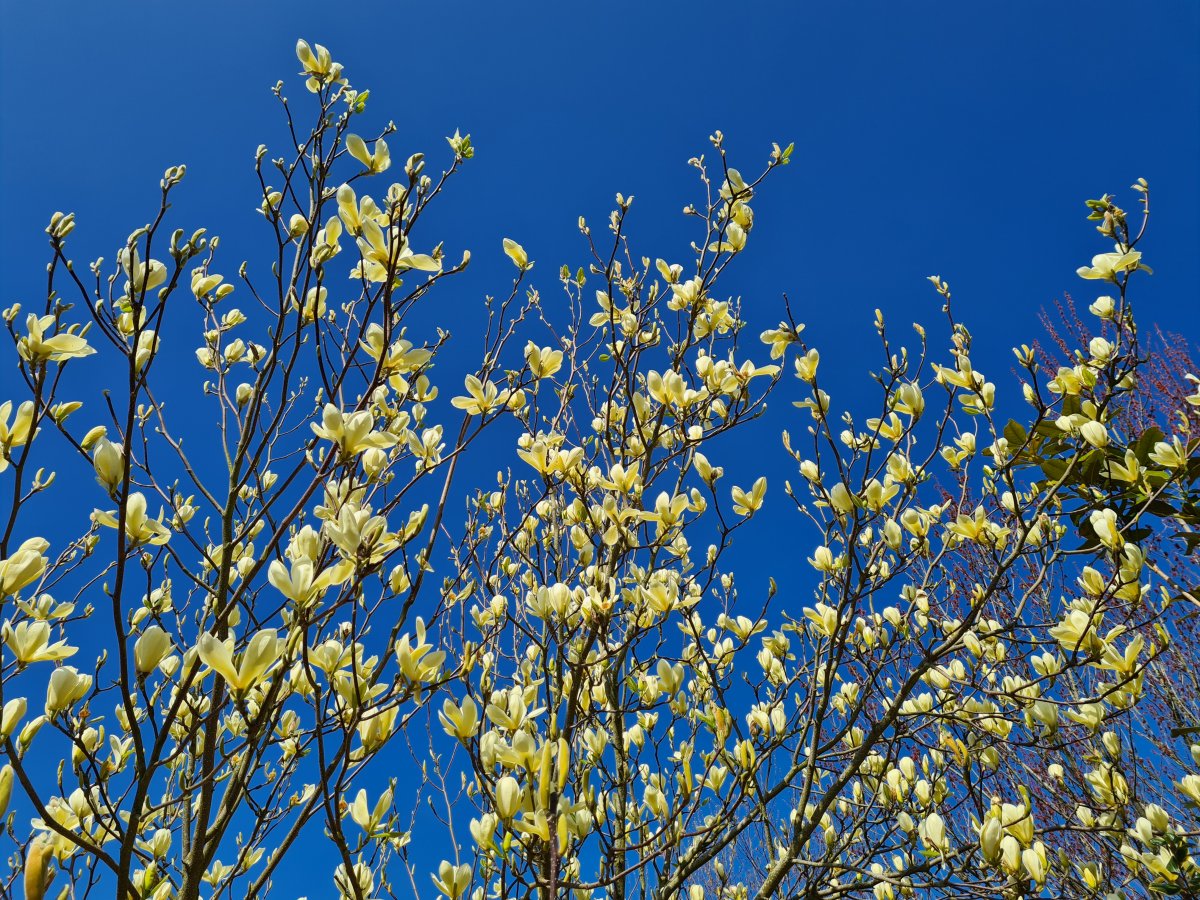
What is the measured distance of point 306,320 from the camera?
1.54 m

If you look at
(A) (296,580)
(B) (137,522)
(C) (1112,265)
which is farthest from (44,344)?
(C) (1112,265)

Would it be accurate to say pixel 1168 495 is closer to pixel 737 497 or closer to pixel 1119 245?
pixel 1119 245

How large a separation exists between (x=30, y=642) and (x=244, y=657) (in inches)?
16.1

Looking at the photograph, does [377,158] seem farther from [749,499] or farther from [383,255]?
[749,499]

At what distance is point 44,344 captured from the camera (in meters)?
1.09

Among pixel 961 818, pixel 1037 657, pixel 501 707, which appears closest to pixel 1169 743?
pixel 961 818

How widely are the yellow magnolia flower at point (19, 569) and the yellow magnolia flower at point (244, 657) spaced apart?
279mm

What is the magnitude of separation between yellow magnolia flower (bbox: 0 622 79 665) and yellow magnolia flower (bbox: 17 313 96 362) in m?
0.41

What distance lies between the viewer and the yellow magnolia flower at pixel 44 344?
3.56 ft

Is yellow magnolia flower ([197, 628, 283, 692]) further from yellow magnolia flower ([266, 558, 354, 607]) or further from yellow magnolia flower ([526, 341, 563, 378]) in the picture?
yellow magnolia flower ([526, 341, 563, 378])

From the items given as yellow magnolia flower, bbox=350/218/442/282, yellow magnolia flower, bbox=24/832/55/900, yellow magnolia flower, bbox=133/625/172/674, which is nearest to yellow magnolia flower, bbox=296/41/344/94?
yellow magnolia flower, bbox=350/218/442/282

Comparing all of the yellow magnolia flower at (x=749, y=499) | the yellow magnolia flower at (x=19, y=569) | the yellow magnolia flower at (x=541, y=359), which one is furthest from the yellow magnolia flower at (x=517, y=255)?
the yellow magnolia flower at (x=19, y=569)

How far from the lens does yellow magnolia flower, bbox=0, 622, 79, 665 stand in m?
1.05

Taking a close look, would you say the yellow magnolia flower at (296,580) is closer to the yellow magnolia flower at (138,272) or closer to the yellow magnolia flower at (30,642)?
the yellow magnolia flower at (30,642)
